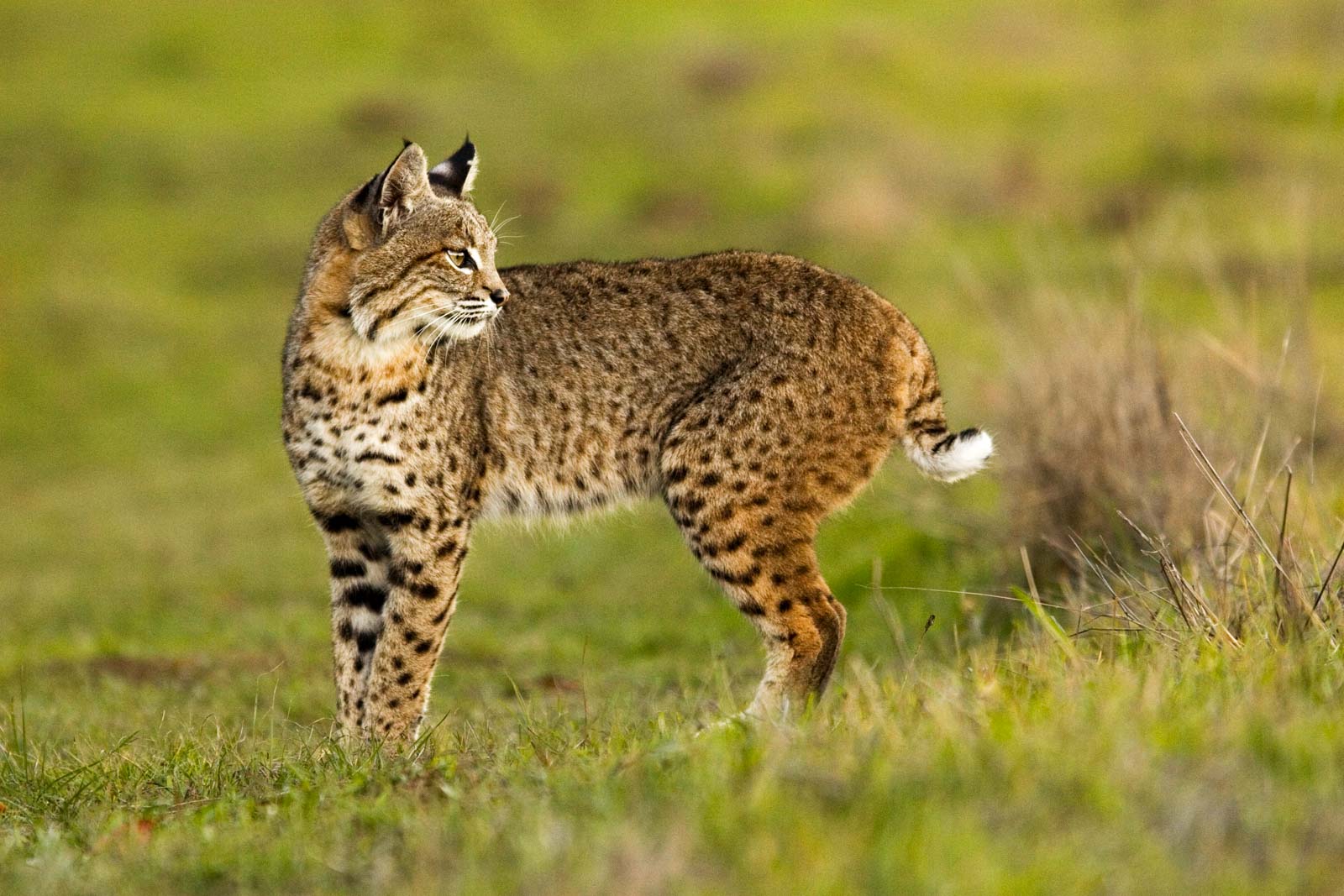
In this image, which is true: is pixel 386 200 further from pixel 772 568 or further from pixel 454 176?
pixel 772 568

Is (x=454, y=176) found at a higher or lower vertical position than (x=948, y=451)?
higher

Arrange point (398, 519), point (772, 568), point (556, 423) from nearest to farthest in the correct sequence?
point (772, 568) → point (398, 519) → point (556, 423)

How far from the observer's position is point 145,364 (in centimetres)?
1758

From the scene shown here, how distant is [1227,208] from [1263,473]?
12.7 m

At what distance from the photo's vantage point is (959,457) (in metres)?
6.32

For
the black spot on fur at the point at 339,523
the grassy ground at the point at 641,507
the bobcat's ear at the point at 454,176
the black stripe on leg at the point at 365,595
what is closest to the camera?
the grassy ground at the point at 641,507

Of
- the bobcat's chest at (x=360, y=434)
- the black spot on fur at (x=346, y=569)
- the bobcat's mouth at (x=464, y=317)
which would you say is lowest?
the black spot on fur at (x=346, y=569)

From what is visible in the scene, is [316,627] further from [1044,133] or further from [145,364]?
[1044,133]

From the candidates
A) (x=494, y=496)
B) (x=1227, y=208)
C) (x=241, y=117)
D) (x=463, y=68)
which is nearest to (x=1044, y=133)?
(x=1227, y=208)

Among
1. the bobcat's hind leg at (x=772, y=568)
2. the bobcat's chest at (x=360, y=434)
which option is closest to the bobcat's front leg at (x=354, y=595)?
the bobcat's chest at (x=360, y=434)

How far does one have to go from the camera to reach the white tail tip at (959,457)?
6305 mm

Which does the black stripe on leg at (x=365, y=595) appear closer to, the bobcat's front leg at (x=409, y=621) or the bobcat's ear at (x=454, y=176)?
the bobcat's front leg at (x=409, y=621)

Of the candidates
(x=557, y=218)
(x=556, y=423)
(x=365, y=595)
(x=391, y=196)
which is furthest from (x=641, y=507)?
(x=557, y=218)

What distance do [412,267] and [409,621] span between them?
1.37 metres
